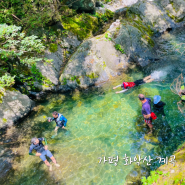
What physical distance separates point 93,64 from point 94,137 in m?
5.75

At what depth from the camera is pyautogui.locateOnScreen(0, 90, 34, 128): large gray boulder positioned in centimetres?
863

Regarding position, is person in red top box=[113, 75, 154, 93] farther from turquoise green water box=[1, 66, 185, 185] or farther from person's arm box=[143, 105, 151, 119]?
person's arm box=[143, 105, 151, 119]

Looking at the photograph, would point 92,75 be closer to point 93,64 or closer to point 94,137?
point 93,64

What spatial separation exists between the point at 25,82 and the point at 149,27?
12.9 m

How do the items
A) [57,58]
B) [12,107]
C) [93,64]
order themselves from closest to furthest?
[12,107] < [93,64] < [57,58]

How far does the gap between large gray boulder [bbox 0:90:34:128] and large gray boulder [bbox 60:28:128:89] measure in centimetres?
298

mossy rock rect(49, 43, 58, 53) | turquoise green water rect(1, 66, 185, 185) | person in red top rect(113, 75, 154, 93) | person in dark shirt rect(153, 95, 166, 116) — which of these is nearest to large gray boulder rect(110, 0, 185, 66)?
person in red top rect(113, 75, 154, 93)

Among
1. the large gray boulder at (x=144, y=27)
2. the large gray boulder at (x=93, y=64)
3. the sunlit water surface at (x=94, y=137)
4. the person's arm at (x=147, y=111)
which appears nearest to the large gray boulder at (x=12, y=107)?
the sunlit water surface at (x=94, y=137)

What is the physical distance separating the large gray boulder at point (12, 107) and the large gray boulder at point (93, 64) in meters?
2.98

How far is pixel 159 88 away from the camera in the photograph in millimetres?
9555

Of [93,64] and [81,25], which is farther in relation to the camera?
[81,25]

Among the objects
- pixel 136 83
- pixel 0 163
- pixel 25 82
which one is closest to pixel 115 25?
pixel 136 83

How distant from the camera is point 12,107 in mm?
8977

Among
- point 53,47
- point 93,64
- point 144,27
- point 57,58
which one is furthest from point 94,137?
point 144,27
